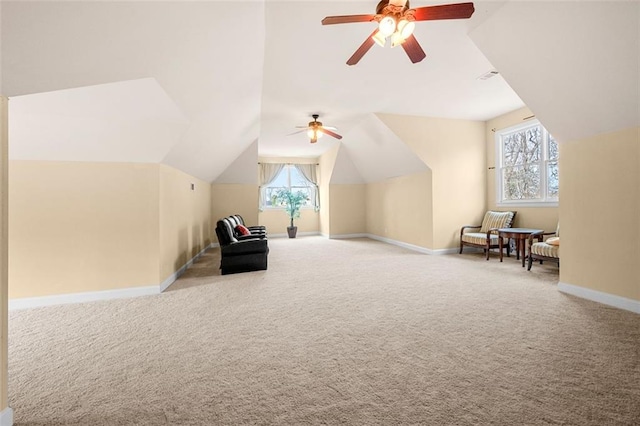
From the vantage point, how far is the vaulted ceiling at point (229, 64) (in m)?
1.94

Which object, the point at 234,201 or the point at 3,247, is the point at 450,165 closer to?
the point at 234,201

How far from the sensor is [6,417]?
5.04ft

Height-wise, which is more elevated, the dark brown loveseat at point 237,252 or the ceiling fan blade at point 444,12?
the ceiling fan blade at point 444,12

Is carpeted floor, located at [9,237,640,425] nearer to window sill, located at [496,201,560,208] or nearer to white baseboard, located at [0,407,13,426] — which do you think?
white baseboard, located at [0,407,13,426]

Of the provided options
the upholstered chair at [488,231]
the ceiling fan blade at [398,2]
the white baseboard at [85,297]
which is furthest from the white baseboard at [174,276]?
the upholstered chair at [488,231]

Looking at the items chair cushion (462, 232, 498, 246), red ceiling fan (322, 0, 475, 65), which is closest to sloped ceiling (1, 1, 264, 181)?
red ceiling fan (322, 0, 475, 65)

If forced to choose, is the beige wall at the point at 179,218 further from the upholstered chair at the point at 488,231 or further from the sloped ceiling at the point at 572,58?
the upholstered chair at the point at 488,231

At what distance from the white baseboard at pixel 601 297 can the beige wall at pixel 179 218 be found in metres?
5.18

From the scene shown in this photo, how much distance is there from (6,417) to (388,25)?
3504mm

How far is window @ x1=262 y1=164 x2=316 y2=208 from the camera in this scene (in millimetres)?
10406

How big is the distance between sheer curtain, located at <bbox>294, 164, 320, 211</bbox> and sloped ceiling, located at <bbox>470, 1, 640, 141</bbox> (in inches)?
298

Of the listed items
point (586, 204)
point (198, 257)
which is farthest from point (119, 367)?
point (586, 204)

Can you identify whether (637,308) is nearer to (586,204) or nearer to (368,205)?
(586,204)

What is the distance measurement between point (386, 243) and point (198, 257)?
4.97m
